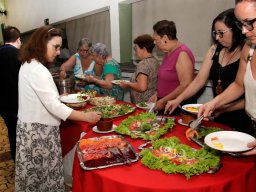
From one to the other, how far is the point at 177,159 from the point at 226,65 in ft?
3.37

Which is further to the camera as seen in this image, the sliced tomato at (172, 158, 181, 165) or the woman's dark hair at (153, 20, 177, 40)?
the woman's dark hair at (153, 20, 177, 40)

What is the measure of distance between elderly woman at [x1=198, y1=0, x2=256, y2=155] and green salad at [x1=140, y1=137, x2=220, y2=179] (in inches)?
7.9

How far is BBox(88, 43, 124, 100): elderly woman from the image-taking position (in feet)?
9.36

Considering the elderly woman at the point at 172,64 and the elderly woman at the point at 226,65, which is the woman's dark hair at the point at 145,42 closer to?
the elderly woman at the point at 172,64

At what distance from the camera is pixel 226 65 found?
6.33 ft

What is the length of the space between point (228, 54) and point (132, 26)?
2396mm

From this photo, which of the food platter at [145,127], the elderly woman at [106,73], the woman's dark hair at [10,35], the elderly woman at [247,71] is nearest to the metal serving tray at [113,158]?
the food platter at [145,127]

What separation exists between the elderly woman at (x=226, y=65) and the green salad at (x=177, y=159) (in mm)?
627

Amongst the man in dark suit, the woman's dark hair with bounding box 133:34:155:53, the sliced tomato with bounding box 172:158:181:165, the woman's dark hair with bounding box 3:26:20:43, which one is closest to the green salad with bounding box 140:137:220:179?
the sliced tomato with bounding box 172:158:181:165

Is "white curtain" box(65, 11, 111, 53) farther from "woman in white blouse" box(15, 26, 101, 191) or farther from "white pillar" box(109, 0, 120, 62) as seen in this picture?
"woman in white blouse" box(15, 26, 101, 191)

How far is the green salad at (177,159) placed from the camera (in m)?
1.13

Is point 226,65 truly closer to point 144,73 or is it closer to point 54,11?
point 144,73

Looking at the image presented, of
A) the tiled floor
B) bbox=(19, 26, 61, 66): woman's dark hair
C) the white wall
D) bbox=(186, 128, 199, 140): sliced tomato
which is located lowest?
the tiled floor

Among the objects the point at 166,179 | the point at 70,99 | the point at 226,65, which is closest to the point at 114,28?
the point at 70,99
